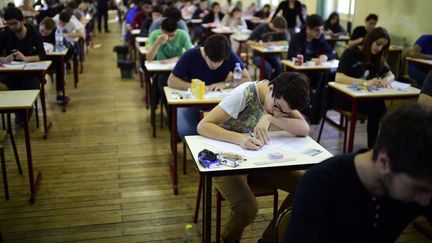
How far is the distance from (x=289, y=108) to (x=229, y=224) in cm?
74

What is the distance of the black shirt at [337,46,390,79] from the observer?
424cm

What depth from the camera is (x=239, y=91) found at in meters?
2.64

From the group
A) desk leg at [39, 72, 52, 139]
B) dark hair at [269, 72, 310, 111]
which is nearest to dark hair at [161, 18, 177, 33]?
desk leg at [39, 72, 52, 139]

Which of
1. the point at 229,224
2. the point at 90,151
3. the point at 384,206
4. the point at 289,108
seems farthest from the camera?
the point at 90,151

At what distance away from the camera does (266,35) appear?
23.2ft

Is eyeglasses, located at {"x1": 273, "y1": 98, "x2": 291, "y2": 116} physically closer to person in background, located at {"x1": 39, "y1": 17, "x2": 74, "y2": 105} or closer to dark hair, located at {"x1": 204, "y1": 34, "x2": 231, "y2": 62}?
dark hair, located at {"x1": 204, "y1": 34, "x2": 231, "y2": 62}

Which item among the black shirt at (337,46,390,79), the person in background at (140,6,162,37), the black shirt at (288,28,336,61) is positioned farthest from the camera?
the person in background at (140,6,162,37)

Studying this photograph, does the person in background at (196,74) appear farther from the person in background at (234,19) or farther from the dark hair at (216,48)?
the person in background at (234,19)

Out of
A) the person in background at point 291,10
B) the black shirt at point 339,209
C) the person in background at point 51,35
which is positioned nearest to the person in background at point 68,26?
the person in background at point 51,35

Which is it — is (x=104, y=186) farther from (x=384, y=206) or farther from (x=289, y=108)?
(x=384, y=206)

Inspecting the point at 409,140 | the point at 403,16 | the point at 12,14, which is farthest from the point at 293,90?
the point at 403,16

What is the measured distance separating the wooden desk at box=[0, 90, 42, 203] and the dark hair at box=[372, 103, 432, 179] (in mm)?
2722

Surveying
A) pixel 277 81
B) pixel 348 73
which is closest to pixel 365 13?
pixel 348 73

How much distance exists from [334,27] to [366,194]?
7.43 m
